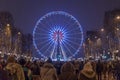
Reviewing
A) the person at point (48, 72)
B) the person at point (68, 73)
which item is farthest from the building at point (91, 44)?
the person at point (68, 73)

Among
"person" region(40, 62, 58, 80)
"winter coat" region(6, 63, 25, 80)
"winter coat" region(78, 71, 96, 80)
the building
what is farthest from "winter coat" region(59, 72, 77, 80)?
the building

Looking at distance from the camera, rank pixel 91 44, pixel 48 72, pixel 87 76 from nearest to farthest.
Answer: pixel 87 76
pixel 48 72
pixel 91 44

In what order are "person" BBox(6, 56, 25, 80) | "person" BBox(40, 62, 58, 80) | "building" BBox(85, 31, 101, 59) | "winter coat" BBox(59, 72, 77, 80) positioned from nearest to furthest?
"winter coat" BBox(59, 72, 77, 80), "person" BBox(40, 62, 58, 80), "person" BBox(6, 56, 25, 80), "building" BBox(85, 31, 101, 59)

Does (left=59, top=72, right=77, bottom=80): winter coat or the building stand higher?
the building

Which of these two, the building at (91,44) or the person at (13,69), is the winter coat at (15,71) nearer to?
the person at (13,69)

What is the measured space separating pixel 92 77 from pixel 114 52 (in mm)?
63122

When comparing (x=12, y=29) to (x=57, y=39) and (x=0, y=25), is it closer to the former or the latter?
(x=0, y=25)

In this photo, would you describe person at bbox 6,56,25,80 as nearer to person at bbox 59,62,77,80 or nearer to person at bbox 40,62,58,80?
person at bbox 40,62,58,80

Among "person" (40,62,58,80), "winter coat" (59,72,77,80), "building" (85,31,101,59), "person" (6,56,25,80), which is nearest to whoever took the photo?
"winter coat" (59,72,77,80)

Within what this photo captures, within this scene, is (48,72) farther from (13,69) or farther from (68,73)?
(13,69)

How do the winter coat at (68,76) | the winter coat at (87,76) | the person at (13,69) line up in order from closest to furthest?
the winter coat at (87,76)
the winter coat at (68,76)
the person at (13,69)

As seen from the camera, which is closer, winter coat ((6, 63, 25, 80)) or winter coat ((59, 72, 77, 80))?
winter coat ((59, 72, 77, 80))

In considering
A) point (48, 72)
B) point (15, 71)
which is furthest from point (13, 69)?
point (48, 72)

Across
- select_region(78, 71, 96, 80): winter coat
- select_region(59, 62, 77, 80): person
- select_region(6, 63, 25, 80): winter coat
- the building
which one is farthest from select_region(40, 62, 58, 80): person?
the building
